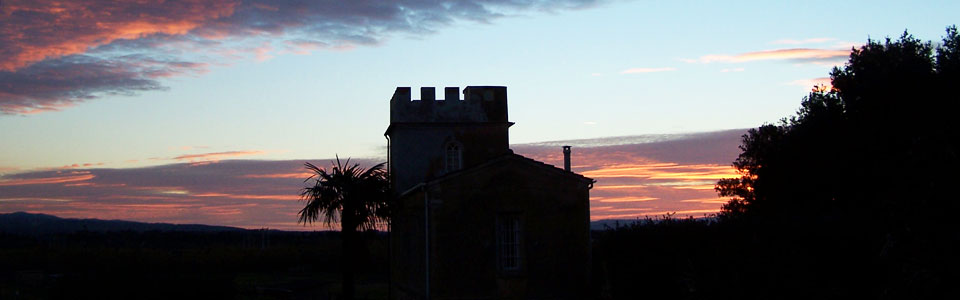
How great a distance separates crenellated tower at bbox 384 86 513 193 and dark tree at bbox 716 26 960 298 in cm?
1052

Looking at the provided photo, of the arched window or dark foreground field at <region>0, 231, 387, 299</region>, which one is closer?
dark foreground field at <region>0, 231, 387, 299</region>

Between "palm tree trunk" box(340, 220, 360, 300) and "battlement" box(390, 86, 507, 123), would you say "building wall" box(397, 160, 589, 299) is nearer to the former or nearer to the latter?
"palm tree trunk" box(340, 220, 360, 300)

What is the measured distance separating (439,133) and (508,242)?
8.57m

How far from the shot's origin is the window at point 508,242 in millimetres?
26828

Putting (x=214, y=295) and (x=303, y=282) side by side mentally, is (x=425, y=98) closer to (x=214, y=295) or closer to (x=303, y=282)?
(x=214, y=295)

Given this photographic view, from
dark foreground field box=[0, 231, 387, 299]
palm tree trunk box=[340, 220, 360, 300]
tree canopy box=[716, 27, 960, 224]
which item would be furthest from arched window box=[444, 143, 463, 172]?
tree canopy box=[716, 27, 960, 224]

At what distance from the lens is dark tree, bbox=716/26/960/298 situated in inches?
639

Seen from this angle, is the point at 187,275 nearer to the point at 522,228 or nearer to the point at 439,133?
the point at 439,133

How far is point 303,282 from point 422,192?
30210mm

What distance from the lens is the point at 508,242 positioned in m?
27.0

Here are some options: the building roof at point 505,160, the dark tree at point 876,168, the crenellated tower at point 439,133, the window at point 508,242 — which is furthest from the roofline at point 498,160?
the crenellated tower at point 439,133

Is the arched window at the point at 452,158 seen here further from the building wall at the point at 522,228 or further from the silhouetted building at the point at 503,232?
the building wall at the point at 522,228

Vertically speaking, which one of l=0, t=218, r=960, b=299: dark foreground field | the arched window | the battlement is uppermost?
the battlement

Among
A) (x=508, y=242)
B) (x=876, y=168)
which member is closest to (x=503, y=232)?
(x=508, y=242)
